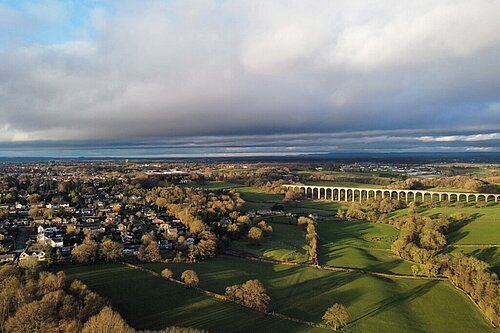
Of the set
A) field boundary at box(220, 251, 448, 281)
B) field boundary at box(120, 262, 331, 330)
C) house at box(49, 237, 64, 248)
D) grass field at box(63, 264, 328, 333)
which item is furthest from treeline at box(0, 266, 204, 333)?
field boundary at box(220, 251, 448, 281)

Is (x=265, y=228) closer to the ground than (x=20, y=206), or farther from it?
closer to the ground

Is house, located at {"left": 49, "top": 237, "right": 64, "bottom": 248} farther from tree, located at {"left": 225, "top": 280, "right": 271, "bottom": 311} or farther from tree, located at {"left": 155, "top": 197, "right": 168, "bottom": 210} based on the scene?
tree, located at {"left": 155, "top": 197, "right": 168, "bottom": 210}

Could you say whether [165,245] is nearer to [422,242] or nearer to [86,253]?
[86,253]

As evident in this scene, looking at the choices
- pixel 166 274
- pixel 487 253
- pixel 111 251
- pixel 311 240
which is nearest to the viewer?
pixel 166 274

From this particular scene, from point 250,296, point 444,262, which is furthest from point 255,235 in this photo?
point 444,262

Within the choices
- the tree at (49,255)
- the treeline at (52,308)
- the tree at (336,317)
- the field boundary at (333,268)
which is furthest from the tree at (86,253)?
the tree at (336,317)

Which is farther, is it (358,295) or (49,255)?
(49,255)

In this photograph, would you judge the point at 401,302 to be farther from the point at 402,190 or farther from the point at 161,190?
the point at 402,190

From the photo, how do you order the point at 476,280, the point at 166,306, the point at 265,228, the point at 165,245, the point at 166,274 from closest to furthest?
the point at 166,306
the point at 476,280
the point at 166,274
the point at 165,245
the point at 265,228
